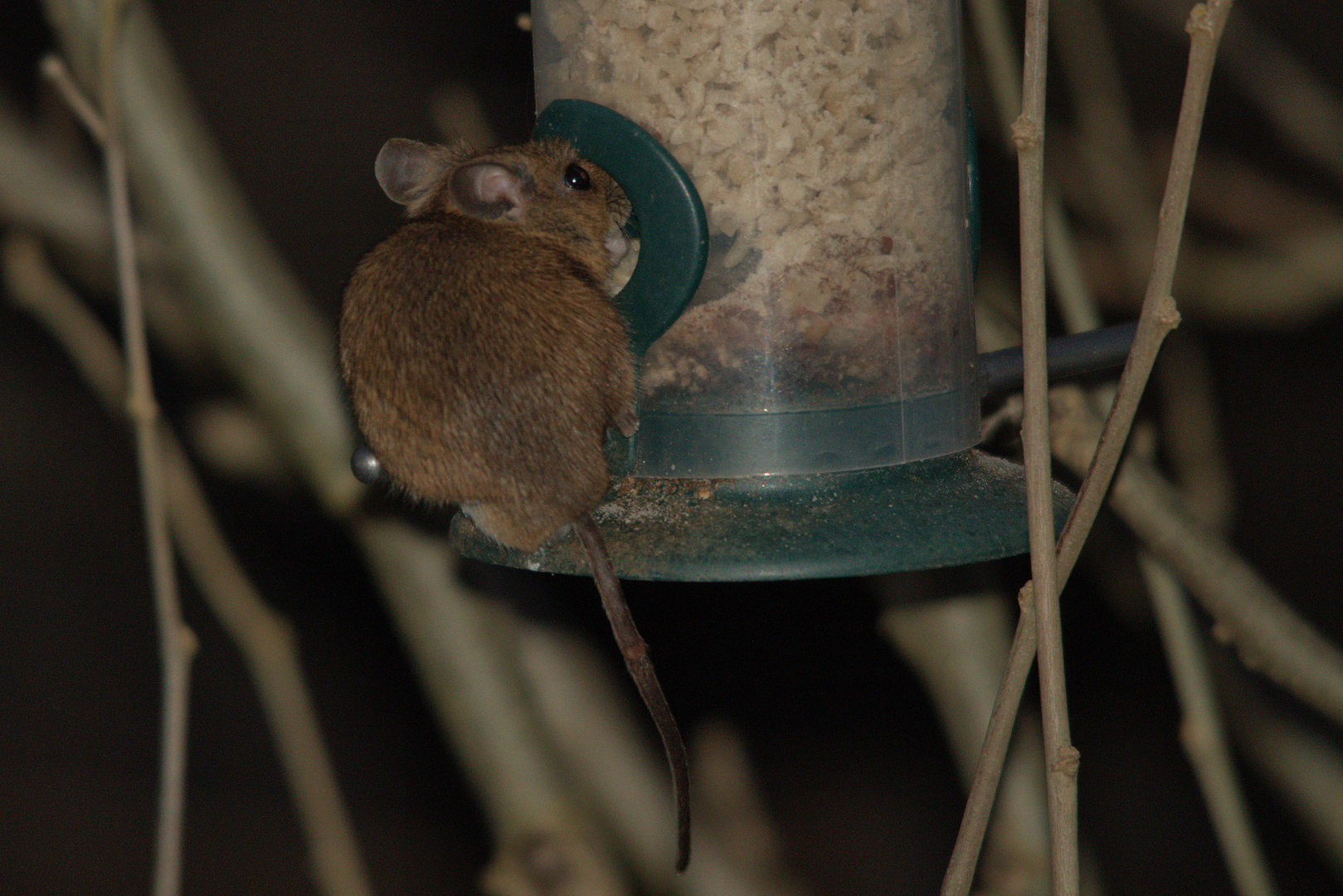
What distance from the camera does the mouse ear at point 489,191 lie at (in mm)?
1924

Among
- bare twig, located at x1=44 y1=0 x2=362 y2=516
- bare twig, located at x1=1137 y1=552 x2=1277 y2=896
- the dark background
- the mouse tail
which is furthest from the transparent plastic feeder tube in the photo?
the dark background

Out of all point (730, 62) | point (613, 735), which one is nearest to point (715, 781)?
point (613, 735)

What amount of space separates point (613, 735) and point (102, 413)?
2.26 meters

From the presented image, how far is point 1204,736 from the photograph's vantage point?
2.02 m

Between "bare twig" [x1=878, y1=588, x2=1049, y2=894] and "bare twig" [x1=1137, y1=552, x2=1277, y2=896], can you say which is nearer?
"bare twig" [x1=1137, y1=552, x2=1277, y2=896]

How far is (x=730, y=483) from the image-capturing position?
6.18 feet

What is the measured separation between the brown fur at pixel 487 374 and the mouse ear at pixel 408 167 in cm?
28

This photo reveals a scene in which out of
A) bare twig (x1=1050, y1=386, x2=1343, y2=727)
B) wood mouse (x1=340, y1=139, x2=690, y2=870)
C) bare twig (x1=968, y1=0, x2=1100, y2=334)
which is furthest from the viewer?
bare twig (x1=968, y1=0, x2=1100, y2=334)

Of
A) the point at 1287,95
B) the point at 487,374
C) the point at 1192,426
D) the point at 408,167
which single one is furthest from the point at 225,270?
the point at 1287,95

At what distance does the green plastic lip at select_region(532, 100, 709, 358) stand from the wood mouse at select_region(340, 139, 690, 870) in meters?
0.04

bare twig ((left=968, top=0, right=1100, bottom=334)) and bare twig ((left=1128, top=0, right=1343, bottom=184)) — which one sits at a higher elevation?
bare twig ((left=1128, top=0, right=1343, bottom=184))

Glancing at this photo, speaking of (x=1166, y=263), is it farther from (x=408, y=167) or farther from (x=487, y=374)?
(x=408, y=167)

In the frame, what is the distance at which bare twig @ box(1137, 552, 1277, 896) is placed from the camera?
1.91m

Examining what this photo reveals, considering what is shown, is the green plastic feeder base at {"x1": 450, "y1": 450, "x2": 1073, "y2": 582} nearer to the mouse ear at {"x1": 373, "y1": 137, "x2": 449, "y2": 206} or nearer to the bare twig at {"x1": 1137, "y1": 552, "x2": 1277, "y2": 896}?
the bare twig at {"x1": 1137, "y1": 552, "x2": 1277, "y2": 896}
